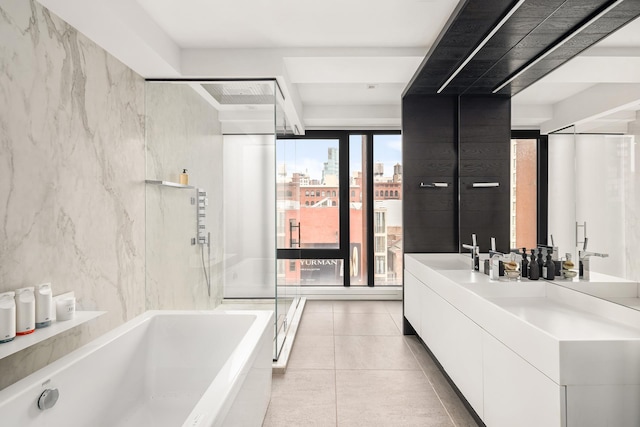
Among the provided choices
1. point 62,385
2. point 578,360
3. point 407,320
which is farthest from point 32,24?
point 407,320

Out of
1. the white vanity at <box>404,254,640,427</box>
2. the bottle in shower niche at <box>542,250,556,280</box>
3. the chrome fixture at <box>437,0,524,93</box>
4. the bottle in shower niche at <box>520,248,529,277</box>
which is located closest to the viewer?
the white vanity at <box>404,254,640,427</box>

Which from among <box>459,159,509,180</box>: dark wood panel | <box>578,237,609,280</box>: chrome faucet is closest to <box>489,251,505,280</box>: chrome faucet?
<box>578,237,609,280</box>: chrome faucet

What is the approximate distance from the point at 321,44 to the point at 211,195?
144 cm

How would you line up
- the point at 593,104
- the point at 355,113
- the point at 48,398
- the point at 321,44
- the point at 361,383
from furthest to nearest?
the point at 355,113 → the point at 321,44 → the point at 361,383 → the point at 593,104 → the point at 48,398

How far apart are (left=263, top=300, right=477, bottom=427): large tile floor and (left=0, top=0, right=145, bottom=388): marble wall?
4.41 feet

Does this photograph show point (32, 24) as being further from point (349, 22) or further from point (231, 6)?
point (349, 22)

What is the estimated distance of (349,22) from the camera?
2.54 m

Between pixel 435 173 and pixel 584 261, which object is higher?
pixel 435 173

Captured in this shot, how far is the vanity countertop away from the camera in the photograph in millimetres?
1369

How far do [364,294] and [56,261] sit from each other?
383 centimetres

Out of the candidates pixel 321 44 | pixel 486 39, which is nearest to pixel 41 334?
pixel 321 44

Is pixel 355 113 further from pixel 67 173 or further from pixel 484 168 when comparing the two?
pixel 67 173

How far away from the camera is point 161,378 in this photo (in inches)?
94.1

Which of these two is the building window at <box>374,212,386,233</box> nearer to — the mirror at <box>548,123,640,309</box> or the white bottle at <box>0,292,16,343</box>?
the mirror at <box>548,123,640,309</box>
